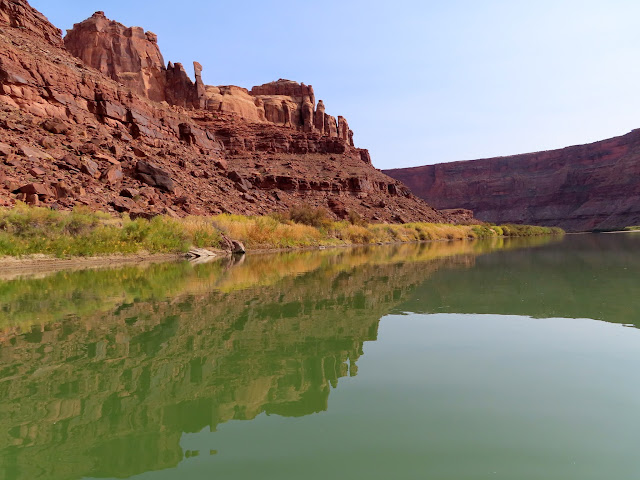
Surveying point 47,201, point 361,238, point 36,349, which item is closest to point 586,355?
point 36,349

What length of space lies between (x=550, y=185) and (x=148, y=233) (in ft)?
394

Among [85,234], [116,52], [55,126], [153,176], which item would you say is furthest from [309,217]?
[116,52]

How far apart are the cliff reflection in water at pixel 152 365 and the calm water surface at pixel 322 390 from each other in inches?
0.8

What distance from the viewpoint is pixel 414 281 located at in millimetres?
12406

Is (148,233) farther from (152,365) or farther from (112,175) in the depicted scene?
(152,365)

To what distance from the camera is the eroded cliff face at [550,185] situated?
10200 cm

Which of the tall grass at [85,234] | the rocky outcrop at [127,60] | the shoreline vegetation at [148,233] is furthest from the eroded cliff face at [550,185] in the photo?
the tall grass at [85,234]

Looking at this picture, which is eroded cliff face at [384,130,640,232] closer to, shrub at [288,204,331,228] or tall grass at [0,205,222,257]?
shrub at [288,204,331,228]

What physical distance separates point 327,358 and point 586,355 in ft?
9.30

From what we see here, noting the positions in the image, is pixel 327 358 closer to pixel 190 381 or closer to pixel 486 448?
pixel 190 381

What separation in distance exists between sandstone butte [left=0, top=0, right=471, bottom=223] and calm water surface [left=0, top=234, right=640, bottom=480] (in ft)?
56.8

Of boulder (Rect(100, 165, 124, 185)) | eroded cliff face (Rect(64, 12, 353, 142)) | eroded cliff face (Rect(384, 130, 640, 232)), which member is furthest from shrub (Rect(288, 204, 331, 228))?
eroded cliff face (Rect(384, 130, 640, 232))

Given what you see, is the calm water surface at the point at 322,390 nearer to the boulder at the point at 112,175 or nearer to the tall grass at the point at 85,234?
the tall grass at the point at 85,234

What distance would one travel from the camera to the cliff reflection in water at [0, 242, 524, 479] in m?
3.13
